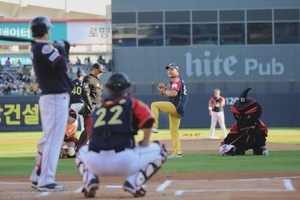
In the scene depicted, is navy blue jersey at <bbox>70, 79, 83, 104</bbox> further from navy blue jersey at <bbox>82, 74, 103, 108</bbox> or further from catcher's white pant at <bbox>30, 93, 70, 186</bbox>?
catcher's white pant at <bbox>30, 93, 70, 186</bbox>

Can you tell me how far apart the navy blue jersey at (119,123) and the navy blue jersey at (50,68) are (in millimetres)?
1158

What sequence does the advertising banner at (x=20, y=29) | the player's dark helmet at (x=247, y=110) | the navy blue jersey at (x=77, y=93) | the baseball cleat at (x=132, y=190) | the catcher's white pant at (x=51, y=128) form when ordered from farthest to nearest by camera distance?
the advertising banner at (x=20, y=29), the navy blue jersey at (x=77, y=93), the player's dark helmet at (x=247, y=110), the catcher's white pant at (x=51, y=128), the baseball cleat at (x=132, y=190)

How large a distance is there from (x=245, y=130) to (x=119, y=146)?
8.64 metres

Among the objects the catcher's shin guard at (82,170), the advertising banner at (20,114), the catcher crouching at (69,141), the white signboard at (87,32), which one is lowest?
the advertising banner at (20,114)

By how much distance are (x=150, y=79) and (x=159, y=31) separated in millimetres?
3005

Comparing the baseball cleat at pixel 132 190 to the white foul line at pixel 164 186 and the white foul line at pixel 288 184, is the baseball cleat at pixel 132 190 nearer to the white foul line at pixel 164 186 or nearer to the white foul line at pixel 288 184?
the white foul line at pixel 164 186

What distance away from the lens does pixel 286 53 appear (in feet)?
146

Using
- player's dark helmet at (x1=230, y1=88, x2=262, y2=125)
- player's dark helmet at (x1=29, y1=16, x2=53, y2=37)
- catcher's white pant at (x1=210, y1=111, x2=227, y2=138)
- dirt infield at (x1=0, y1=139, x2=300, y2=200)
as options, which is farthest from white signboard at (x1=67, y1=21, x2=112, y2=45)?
player's dark helmet at (x1=29, y1=16, x2=53, y2=37)

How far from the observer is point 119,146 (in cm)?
809

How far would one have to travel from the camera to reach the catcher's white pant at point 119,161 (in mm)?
8070

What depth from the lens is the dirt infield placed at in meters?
8.44

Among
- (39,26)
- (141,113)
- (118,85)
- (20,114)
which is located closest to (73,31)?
(20,114)

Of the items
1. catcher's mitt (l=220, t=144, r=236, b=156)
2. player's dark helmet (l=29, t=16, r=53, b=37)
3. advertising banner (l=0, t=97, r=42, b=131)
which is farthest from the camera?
advertising banner (l=0, t=97, r=42, b=131)

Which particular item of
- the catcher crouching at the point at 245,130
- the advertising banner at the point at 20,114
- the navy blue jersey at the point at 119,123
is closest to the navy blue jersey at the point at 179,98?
Result: the catcher crouching at the point at 245,130
